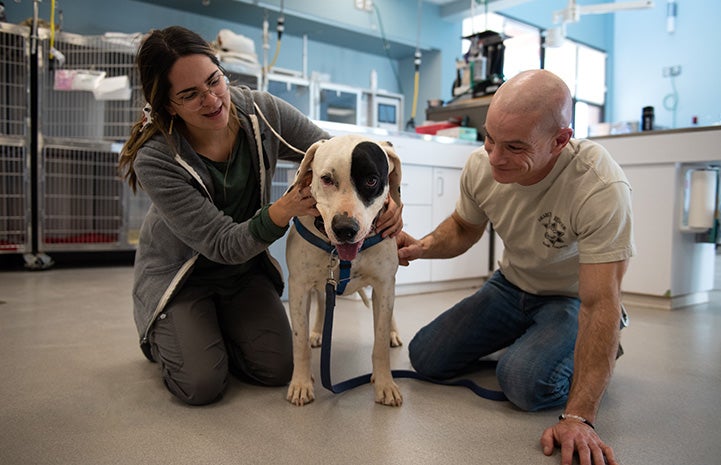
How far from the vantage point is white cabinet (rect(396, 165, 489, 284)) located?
3.26 metres

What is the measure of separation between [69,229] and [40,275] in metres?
0.60

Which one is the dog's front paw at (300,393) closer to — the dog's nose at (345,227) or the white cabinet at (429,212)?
the dog's nose at (345,227)

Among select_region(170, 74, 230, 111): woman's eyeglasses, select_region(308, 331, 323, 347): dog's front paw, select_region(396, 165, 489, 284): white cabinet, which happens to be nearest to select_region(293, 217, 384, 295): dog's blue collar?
select_region(170, 74, 230, 111): woman's eyeglasses

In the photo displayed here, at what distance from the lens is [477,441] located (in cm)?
130

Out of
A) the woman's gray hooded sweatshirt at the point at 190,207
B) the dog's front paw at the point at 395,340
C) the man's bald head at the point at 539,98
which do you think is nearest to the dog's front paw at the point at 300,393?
the woman's gray hooded sweatshirt at the point at 190,207

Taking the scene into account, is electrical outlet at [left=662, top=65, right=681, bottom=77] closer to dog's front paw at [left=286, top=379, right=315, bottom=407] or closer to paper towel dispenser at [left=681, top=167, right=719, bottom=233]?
paper towel dispenser at [left=681, top=167, right=719, bottom=233]

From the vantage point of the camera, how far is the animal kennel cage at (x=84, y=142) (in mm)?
4051

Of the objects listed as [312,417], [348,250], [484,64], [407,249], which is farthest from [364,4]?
[312,417]

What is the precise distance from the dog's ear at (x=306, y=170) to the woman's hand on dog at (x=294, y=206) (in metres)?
0.01

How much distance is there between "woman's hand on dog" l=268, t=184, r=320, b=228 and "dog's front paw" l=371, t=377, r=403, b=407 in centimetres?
55

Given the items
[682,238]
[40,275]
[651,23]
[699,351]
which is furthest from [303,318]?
[651,23]

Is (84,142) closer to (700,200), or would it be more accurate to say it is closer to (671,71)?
(700,200)

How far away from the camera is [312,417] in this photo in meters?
1.42

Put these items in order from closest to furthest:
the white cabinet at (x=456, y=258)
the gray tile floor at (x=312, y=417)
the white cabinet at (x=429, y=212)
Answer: the gray tile floor at (x=312, y=417)
the white cabinet at (x=429, y=212)
the white cabinet at (x=456, y=258)
